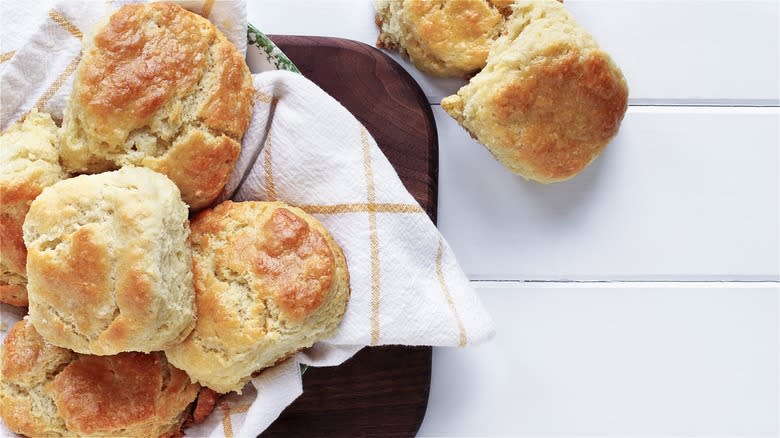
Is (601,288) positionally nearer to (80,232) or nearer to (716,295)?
(716,295)

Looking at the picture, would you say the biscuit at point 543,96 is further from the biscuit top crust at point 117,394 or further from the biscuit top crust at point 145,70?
the biscuit top crust at point 117,394

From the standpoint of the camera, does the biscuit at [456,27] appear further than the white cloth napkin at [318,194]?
Yes

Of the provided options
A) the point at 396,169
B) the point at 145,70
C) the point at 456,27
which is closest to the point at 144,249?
the point at 145,70

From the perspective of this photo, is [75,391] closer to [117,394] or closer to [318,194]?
[117,394]

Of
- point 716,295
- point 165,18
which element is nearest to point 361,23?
point 165,18

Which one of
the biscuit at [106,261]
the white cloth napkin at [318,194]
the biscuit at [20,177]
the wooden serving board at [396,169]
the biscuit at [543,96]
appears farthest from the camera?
the wooden serving board at [396,169]

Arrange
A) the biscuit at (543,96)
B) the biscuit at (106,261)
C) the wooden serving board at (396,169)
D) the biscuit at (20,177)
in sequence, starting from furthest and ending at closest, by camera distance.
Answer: the wooden serving board at (396,169)
the biscuit at (543,96)
the biscuit at (20,177)
the biscuit at (106,261)

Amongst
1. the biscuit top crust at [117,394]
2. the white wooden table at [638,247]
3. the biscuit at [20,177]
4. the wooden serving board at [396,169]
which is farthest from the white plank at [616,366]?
the biscuit at [20,177]

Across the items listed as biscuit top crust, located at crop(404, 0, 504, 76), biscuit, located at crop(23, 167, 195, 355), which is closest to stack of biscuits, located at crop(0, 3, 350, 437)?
biscuit, located at crop(23, 167, 195, 355)
